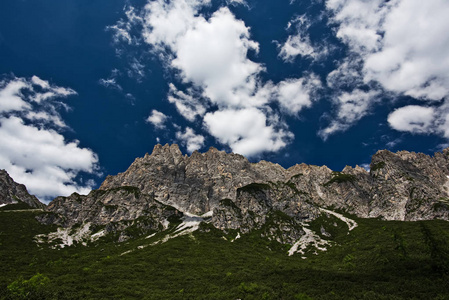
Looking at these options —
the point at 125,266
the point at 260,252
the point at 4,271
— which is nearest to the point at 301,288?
the point at 125,266

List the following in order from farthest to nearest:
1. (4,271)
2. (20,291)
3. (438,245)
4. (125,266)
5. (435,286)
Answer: (125,266)
(4,271)
(438,245)
(20,291)
(435,286)

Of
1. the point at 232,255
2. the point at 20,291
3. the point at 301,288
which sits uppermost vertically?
the point at 232,255

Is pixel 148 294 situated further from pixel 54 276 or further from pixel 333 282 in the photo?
pixel 333 282

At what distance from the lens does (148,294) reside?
82.0m

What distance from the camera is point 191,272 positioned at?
11781 cm

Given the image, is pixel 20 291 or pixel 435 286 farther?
pixel 20 291

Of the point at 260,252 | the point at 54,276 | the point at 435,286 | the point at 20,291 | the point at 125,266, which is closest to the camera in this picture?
the point at 435,286

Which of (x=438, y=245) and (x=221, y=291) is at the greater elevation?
(x=438, y=245)

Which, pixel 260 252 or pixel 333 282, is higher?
pixel 260 252

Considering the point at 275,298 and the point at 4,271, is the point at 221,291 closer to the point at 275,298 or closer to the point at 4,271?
the point at 275,298

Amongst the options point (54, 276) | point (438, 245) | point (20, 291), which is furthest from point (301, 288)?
point (54, 276)

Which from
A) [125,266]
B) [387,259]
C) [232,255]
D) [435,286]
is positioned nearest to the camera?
[435,286]

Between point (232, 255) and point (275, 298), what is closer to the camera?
point (275, 298)

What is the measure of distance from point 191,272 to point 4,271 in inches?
3380
